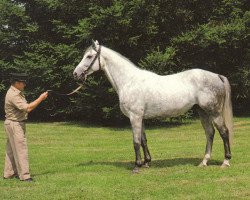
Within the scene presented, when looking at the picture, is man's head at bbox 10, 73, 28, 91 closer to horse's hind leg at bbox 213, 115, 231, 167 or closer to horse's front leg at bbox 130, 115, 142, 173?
horse's front leg at bbox 130, 115, 142, 173

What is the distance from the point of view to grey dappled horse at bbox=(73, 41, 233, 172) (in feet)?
33.8

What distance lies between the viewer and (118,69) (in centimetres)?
1064

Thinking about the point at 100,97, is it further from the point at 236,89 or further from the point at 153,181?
the point at 153,181

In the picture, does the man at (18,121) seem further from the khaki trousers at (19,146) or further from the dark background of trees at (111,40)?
the dark background of trees at (111,40)

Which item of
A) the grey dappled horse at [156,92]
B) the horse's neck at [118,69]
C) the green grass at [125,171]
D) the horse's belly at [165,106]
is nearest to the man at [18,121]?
the green grass at [125,171]

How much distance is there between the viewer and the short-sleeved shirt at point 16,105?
9141 mm

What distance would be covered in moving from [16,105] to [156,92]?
3.27m

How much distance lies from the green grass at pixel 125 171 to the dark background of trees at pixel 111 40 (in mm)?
5118

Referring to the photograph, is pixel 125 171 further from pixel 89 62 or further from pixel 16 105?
pixel 16 105

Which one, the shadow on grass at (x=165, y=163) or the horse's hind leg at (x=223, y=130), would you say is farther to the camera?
the shadow on grass at (x=165, y=163)

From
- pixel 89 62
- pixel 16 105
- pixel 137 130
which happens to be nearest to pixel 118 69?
pixel 89 62

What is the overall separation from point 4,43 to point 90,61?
16.8 m

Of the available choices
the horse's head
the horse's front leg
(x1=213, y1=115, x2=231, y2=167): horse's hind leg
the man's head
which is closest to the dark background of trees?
the horse's head

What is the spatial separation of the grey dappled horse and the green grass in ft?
2.54
